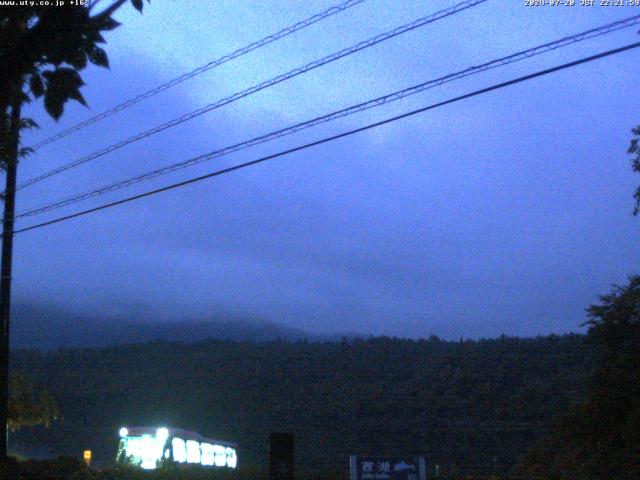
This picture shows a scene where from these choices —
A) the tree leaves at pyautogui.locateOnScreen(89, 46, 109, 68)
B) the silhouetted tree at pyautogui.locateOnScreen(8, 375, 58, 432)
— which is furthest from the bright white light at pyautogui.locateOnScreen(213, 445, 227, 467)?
the tree leaves at pyautogui.locateOnScreen(89, 46, 109, 68)

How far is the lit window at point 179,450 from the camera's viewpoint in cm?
2897

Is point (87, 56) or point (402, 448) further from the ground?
point (87, 56)

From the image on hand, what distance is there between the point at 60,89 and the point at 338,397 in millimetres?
41980

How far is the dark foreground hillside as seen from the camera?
3903 centimetres

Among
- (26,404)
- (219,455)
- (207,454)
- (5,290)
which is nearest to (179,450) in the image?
(207,454)

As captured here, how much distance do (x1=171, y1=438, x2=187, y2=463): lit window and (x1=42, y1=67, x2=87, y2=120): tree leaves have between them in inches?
958

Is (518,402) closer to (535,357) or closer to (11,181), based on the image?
(535,357)

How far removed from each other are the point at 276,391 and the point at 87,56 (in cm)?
4440

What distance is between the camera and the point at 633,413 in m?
19.9

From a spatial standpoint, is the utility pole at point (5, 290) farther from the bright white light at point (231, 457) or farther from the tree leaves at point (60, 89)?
the tree leaves at point (60, 89)

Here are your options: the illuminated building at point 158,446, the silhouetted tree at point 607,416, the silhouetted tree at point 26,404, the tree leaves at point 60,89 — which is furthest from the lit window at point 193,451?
the tree leaves at point 60,89

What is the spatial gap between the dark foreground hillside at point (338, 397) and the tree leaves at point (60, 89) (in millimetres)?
29343

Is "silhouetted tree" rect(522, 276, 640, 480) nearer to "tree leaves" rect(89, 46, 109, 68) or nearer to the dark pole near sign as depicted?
the dark pole near sign

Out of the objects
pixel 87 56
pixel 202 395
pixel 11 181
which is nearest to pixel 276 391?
pixel 202 395
